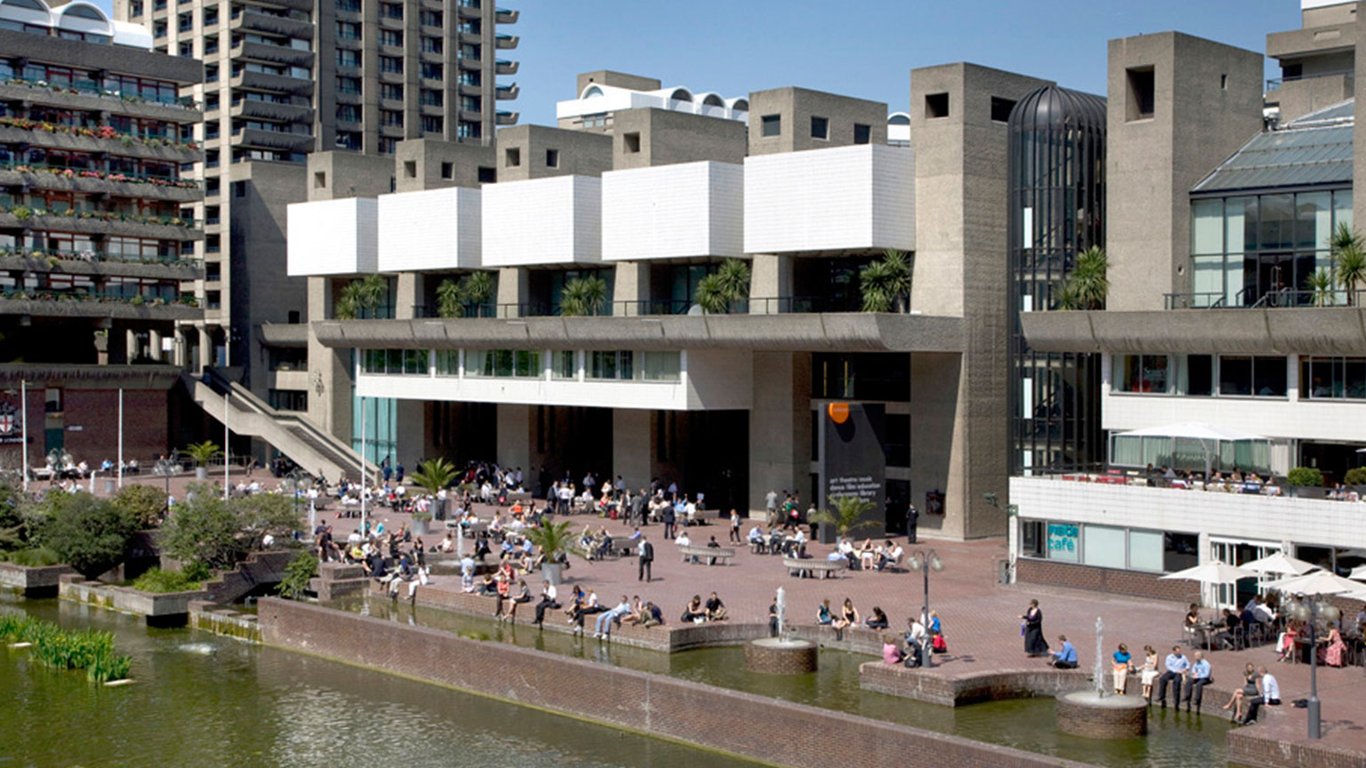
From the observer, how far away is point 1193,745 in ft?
103

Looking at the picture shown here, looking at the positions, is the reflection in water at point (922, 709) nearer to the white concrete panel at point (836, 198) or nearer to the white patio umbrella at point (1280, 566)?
the white patio umbrella at point (1280, 566)

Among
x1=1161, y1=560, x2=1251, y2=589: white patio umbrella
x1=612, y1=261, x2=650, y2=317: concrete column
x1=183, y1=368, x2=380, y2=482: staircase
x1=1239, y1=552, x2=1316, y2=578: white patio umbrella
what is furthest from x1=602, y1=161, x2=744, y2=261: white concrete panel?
x1=1239, y1=552, x2=1316, y2=578: white patio umbrella

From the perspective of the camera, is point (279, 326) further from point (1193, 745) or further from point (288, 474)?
point (1193, 745)

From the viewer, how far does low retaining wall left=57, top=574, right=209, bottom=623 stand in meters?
49.0

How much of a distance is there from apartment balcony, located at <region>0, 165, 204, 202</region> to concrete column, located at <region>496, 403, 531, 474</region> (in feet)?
86.9

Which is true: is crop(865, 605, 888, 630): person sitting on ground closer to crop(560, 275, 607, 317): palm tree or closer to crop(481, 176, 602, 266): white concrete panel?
crop(560, 275, 607, 317): palm tree

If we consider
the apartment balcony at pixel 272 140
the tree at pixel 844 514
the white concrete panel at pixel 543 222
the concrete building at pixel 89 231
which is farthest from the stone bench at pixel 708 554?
the apartment balcony at pixel 272 140

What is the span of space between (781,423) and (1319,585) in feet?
101

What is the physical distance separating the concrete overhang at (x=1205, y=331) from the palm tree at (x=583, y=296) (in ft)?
78.9

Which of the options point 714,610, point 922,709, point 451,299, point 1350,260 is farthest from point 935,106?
point 922,709

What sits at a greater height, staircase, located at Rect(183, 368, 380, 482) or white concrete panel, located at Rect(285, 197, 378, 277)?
white concrete panel, located at Rect(285, 197, 378, 277)

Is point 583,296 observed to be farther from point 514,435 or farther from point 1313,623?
point 1313,623

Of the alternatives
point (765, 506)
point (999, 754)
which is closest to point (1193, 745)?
point (999, 754)

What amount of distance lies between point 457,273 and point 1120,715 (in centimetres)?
5366
